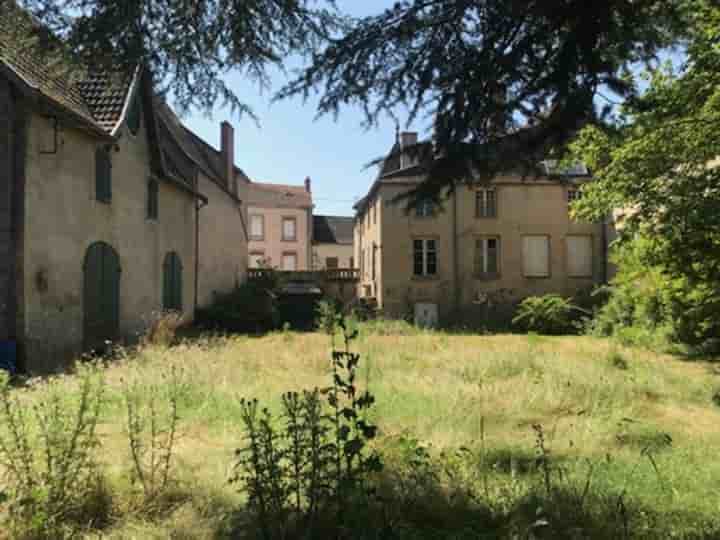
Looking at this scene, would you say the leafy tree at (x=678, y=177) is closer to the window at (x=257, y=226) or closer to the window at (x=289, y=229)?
the window at (x=289, y=229)

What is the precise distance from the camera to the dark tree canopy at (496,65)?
335 cm

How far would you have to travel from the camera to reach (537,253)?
22766 millimetres

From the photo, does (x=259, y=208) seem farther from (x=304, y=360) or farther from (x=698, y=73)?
(x=698, y=73)

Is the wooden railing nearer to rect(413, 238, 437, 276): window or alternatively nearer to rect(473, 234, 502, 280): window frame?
rect(413, 238, 437, 276): window

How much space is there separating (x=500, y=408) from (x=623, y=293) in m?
12.1

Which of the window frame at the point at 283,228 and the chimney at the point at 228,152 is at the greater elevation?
the chimney at the point at 228,152

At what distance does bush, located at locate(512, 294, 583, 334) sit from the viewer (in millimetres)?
19688

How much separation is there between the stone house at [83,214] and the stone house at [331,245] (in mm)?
24942

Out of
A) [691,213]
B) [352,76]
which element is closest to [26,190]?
[352,76]

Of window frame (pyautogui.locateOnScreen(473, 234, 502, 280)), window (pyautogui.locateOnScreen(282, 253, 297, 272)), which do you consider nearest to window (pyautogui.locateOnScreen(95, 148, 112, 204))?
window frame (pyautogui.locateOnScreen(473, 234, 502, 280))

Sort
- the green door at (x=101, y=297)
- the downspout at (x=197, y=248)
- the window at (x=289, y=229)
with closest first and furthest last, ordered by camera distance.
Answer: the green door at (x=101, y=297)
the downspout at (x=197, y=248)
the window at (x=289, y=229)

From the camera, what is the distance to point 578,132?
3.58m

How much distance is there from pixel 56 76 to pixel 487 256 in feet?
67.0

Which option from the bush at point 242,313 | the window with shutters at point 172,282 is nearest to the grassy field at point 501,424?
the window with shutters at point 172,282
